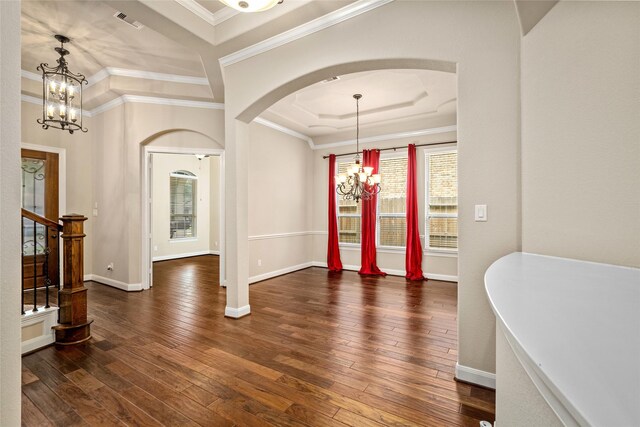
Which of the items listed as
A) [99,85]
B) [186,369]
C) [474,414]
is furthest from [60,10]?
[474,414]

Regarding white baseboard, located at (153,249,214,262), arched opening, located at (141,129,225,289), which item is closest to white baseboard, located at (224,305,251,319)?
arched opening, located at (141,129,225,289)

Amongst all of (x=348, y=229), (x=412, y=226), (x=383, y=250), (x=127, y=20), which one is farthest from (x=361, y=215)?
(x=127, y=20)

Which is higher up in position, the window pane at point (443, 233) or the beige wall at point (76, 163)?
the beige wall at point (76, 163)

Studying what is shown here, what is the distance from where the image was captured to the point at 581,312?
0.71 meters

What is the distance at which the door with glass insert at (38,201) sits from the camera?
452 centimetres

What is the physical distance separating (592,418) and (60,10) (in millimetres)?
4662

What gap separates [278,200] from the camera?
5898 mm

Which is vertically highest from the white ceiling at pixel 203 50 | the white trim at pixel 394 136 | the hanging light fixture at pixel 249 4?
the white ceiling at pixel 203 50

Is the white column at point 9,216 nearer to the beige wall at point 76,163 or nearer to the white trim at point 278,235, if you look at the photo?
→ the white trim at point 278,235

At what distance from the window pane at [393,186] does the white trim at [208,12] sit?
13.4 feet

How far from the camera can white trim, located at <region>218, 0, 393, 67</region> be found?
253cm

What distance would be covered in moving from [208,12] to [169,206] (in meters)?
6.35

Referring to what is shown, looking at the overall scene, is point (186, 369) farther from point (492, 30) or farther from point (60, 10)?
point (60, 10)

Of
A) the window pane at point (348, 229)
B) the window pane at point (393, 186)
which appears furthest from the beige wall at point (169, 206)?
the window pane at point (393, 186)
